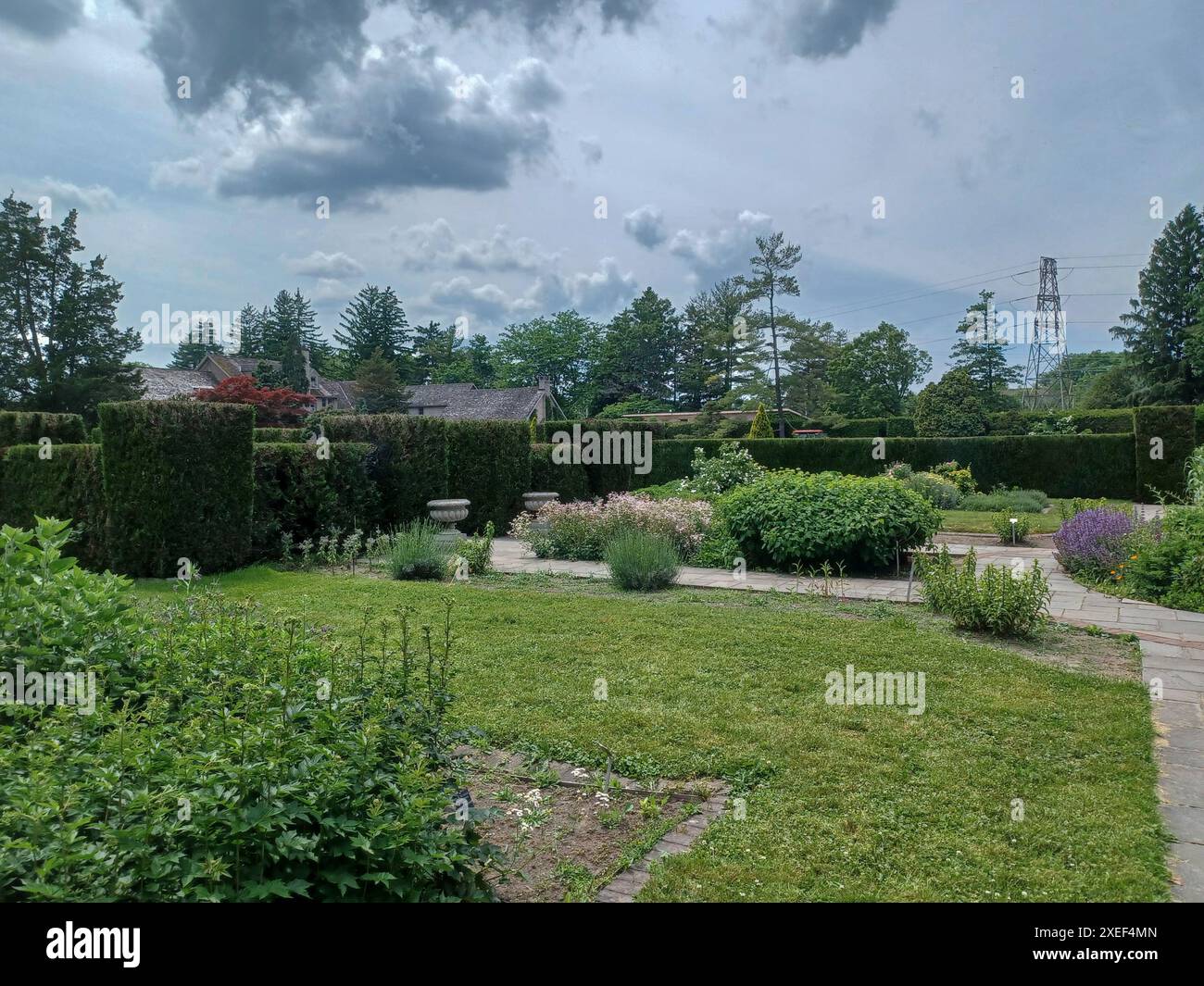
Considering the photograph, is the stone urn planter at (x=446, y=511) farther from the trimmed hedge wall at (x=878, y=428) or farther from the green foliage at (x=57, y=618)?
the trimmed hedge wall at (x=878, y=428)

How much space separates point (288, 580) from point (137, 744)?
7091mm

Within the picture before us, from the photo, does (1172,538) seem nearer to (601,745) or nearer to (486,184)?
(601,745)

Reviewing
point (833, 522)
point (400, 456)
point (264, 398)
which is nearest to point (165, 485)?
point (400, 456)

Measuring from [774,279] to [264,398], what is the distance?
73.9 feet

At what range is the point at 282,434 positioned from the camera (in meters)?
14.4

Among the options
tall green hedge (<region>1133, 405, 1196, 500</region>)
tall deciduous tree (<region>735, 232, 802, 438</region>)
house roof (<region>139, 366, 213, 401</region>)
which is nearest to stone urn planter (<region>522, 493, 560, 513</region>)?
tall green hedge (<region>1133, 405, 1196, 500</region>)

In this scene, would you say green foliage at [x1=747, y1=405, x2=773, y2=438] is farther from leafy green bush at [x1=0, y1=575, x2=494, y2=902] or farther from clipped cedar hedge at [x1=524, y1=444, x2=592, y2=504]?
leafy green bush at [x1=0, y1=575, x2=494, y2=902]

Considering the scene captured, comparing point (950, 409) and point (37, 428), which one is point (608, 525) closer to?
point (37, 428)

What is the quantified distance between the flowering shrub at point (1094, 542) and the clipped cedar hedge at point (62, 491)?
1171 centimetres

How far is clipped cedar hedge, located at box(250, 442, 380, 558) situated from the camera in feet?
33.6

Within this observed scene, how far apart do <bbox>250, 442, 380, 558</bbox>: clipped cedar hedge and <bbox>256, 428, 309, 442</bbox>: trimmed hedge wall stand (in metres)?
2.08

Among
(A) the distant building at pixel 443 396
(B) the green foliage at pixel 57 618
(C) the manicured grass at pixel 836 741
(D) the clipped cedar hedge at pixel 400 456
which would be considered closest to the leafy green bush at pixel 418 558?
(C) the manicured grass at pixel 836 741

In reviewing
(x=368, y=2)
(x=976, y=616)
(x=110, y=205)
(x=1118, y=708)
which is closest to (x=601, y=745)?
(x=1118, y=708)

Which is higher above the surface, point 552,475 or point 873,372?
point 873,372
